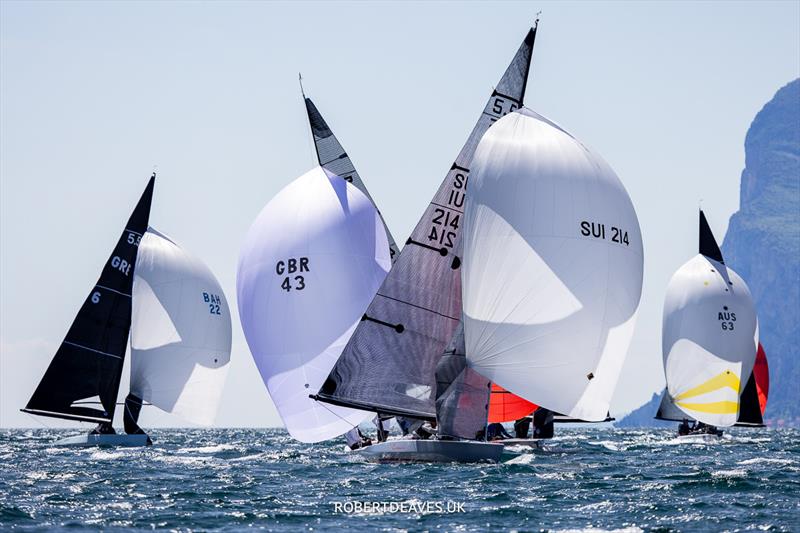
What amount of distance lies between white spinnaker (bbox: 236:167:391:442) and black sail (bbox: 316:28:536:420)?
2646 millimetres

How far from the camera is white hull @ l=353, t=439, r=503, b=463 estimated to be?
2812cm

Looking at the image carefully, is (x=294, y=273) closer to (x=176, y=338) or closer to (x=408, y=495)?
(x=408, y=495)

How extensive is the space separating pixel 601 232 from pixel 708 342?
29.5m

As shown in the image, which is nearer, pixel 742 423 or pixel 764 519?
pixel 764 519

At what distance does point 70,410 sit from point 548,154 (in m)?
26.2

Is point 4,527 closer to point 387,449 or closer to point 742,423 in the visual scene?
point 387,449

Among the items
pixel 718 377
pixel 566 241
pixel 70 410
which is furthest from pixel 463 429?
pixel 718 377

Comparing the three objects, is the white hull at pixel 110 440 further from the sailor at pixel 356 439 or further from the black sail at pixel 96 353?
the sailor at pixel 356 439

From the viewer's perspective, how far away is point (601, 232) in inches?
1112

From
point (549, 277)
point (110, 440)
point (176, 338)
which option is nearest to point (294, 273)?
point (549, 277)

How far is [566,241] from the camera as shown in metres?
27.9

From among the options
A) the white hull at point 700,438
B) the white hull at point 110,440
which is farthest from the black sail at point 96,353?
the white hull at point 700,438

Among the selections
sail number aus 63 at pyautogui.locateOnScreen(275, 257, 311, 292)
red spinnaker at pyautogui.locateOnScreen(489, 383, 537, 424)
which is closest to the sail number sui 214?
sail number aus 63 at pyautogui.locateOnScreen(275, 257, 311, 292)

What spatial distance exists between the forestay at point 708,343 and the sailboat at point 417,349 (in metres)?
29.2
